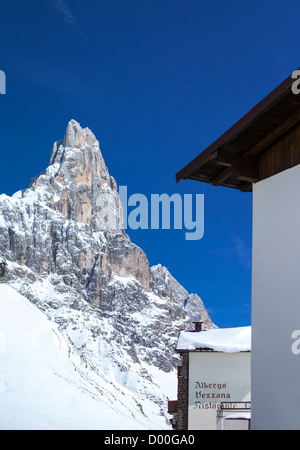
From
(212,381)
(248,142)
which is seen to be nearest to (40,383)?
(212,381)

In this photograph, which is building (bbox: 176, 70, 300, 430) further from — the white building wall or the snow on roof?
the snow on roof

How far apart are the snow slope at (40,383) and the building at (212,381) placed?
1815mm

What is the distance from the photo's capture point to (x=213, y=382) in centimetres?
1891

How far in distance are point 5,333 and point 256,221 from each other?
28743 mm

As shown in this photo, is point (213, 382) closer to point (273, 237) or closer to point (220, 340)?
point (220, 340)

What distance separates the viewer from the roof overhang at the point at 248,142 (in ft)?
21.8

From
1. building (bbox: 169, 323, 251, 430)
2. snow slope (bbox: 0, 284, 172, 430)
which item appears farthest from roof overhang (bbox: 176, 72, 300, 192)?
building (bbox: 169, 323, 251, 430)

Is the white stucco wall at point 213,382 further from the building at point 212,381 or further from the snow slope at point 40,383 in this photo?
the snow slope at point 40,383

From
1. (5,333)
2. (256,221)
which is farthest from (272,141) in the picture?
(5,333)

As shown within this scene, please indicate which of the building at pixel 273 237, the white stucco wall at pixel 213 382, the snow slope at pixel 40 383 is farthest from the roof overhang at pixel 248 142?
the white stucco wall at pixel 213 382

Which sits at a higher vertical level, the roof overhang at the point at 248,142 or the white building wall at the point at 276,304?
the roof overhang at the point at 248,142

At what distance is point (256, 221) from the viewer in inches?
282

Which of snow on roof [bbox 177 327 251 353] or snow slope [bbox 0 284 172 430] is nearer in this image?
A: snow slope [bbox 0 284 172 430]

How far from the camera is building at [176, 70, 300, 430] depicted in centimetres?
629
